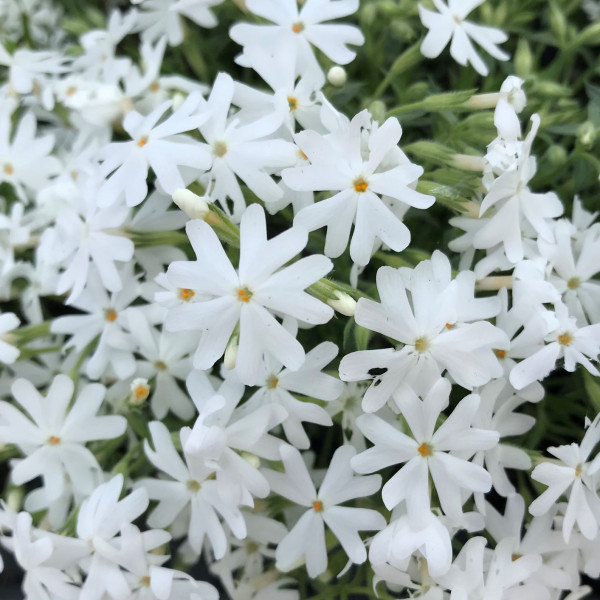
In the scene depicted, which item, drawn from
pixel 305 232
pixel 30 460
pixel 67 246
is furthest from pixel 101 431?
pixel 305 232

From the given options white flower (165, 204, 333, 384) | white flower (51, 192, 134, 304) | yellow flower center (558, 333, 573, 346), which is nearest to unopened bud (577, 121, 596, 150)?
yellow flower center (558, 333, 573, 346)

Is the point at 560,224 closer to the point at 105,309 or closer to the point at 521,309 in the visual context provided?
the point at 521,309

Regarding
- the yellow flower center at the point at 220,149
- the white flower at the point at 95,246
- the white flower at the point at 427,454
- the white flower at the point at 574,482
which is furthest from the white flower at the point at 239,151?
the white flower at the point at 574,482

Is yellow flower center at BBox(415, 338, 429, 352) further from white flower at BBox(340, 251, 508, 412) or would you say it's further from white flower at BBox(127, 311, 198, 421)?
white flower at BBox(127, 311, 198, 421)

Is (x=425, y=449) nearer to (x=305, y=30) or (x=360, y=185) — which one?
(x=360, y=185)

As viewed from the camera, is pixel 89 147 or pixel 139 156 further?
pixel 89 147

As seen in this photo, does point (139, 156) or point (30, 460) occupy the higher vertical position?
point (139, 156)

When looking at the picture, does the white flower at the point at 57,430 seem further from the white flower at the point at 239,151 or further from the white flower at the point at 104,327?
the white flower at the point at 239,151
